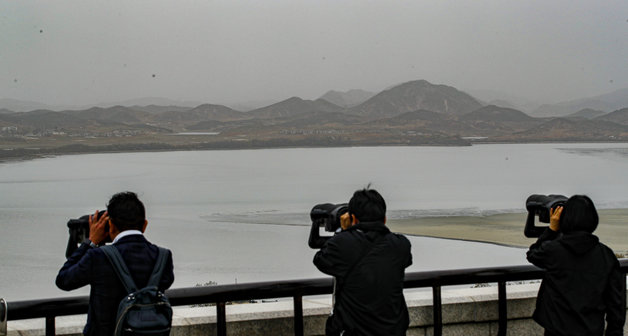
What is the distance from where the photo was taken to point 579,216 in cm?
275

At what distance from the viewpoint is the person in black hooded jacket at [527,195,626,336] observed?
2.77 meters

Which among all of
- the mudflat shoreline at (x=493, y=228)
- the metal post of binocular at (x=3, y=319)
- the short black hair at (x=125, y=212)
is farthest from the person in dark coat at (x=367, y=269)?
the mudflat shoreline at (x=493, y=228)

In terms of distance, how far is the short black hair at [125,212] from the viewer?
2340 mm

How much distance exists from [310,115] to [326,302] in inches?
2813

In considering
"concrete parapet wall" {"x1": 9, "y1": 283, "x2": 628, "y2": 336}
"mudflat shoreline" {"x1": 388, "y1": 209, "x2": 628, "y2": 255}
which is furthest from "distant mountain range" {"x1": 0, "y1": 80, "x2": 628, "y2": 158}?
"concrete parapet wall" {"x1": 9, "y1": 283, "x2": 628, "y2": 336}

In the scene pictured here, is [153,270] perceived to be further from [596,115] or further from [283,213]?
[596,115]

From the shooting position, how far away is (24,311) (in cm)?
267

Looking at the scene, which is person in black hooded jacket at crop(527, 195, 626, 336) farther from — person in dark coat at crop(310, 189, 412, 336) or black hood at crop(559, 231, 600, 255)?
person in dark coat at crop(310, 189, 412, 336)

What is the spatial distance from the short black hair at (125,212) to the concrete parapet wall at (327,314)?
89cm

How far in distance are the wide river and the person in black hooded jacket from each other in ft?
70.2

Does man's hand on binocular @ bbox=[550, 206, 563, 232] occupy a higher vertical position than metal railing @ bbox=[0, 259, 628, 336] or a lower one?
higher

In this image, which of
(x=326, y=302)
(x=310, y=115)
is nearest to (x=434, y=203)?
(x=310, y=115)

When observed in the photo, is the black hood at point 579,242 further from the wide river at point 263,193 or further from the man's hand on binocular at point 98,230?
the wide river at point 263,193

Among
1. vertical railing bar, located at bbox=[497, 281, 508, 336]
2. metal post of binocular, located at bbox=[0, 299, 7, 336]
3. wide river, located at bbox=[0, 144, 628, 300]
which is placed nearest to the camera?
metal post of binocular, located at bbox=[0, 299, 7, 336]
